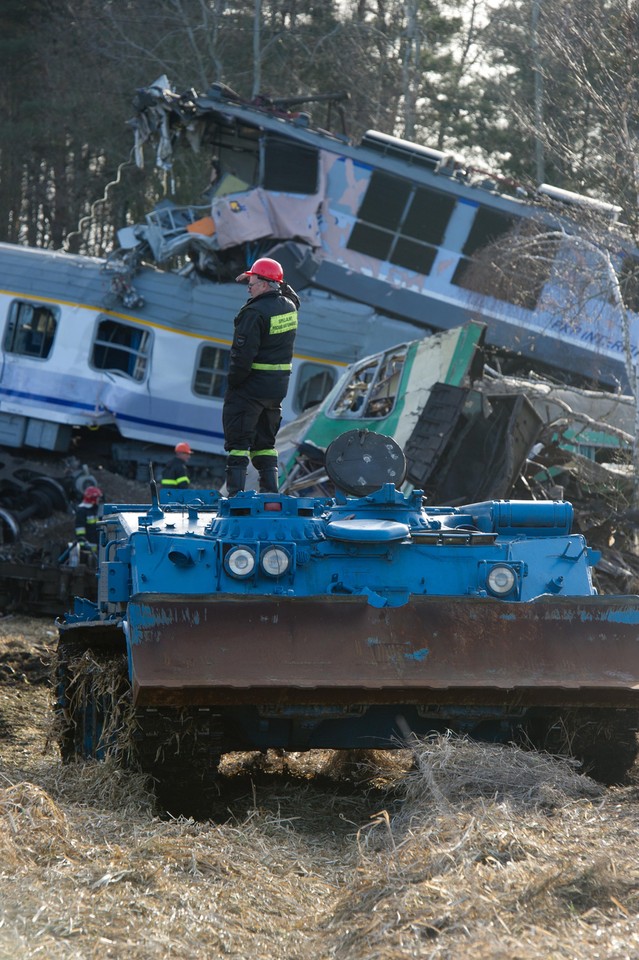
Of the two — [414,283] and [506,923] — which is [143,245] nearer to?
[414,283]

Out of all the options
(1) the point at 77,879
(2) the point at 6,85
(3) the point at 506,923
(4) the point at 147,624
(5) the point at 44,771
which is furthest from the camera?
(2) the point at 6,85

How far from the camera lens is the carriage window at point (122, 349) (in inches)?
803

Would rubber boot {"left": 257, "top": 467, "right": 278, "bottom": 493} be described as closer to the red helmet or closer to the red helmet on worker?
the red helmet on worker

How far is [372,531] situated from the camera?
766 cm

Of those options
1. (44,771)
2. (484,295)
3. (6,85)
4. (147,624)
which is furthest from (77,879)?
(6,85)

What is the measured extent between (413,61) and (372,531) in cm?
2710

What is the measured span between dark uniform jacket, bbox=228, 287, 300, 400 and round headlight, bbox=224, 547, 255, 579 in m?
2.25

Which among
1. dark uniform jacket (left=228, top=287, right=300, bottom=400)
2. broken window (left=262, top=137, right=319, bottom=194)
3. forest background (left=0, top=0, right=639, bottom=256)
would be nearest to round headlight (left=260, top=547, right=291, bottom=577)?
dark uniform jacket (left=228, top=287, right=300, bottom=400)

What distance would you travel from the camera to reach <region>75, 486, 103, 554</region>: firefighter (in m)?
16.4

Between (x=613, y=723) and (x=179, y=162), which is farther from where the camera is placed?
(x=179, y=162)

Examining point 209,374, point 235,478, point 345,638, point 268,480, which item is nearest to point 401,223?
point 209,374

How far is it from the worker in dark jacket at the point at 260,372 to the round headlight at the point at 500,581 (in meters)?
2.11

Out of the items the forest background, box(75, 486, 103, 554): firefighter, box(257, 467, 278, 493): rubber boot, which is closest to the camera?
box(257, 467, 278, 493): rubber boot

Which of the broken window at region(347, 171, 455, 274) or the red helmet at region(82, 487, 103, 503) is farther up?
the broken window at region(347, 171, 455, 274)
